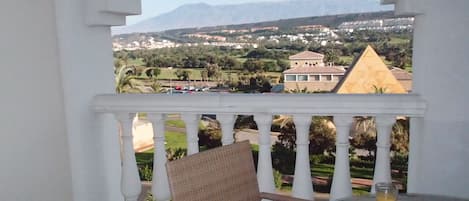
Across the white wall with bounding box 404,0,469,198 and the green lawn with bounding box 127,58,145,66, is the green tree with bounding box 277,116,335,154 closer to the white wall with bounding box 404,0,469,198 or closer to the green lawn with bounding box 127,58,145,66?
the white wall with bounding box 404,0,469,198

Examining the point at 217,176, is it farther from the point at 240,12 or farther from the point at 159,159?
the point at 240,12

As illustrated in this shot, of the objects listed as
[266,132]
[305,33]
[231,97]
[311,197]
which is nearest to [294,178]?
[311,197]

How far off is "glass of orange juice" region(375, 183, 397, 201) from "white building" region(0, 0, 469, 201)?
0.66 m

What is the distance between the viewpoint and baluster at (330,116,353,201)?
1.89 metres

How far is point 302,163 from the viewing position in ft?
6.47

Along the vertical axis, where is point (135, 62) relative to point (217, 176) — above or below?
above

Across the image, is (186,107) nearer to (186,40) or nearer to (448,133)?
(448,133)

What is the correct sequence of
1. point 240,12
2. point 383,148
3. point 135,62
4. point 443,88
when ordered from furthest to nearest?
point 135,62
point 240,12
point 383,148
point 443,88

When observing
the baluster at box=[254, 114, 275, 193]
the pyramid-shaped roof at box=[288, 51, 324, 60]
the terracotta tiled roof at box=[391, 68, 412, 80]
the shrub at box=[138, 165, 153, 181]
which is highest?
the pyramid-shaped roof at box=[288, 51, 324, 60]

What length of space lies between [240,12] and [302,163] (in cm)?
689

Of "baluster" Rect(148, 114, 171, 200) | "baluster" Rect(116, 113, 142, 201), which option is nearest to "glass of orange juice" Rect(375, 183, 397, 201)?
"baluster" Rect(148, 114, 171, 200)

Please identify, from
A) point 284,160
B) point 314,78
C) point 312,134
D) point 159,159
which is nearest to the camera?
point 159,159

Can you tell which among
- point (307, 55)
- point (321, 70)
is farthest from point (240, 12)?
point (321, 70)

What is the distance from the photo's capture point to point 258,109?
1938mm
